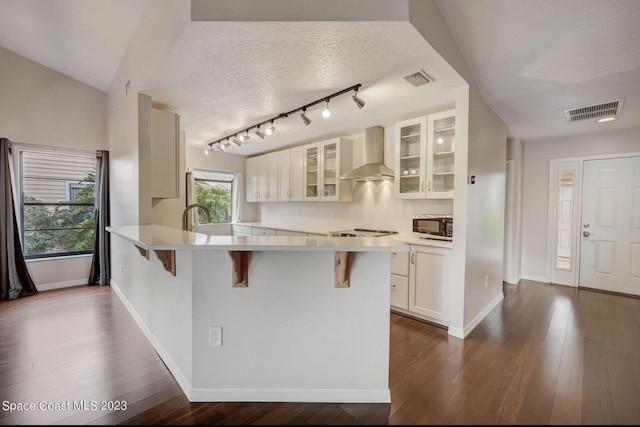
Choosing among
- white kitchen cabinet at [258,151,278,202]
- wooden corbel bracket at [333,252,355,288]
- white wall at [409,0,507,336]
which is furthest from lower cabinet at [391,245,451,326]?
white kitchen cabinet at [258,151,278,202]

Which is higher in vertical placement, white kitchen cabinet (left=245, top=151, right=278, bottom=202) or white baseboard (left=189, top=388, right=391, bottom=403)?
white kitchen cabinet (left=245, top=151, right=278, bottom=202)

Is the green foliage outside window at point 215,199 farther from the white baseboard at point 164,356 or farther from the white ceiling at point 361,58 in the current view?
the white baseboard at point 164,356

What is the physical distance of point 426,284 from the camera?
2840mm

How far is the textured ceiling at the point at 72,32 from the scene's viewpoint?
2512 mm

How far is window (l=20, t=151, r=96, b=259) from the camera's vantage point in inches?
148

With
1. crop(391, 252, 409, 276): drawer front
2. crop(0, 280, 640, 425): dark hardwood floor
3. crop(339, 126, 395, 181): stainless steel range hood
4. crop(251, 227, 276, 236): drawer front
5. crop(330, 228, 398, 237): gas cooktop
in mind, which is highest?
crop(339, 126, 395, 181): stainless steel range hood

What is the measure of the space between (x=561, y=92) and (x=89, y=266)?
655 centimetres

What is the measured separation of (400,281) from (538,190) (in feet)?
10.9

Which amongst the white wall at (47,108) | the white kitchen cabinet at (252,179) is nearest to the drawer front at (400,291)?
the white kitchen cabinet at (252,179)

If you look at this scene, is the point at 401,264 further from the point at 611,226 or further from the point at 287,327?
the point at 611,226

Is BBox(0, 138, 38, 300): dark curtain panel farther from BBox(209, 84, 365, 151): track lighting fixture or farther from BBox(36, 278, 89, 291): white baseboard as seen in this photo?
BBox(209, 84, 365, 151): track lighting fixture

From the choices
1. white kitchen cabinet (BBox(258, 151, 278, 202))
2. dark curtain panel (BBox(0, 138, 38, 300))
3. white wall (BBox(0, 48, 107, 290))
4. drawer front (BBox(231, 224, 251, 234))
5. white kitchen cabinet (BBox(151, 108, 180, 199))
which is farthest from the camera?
drawer front (BBox(231, 224, 251, 234))

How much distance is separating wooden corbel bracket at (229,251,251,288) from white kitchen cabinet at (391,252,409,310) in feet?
6.17

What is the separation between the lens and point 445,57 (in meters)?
1.96
